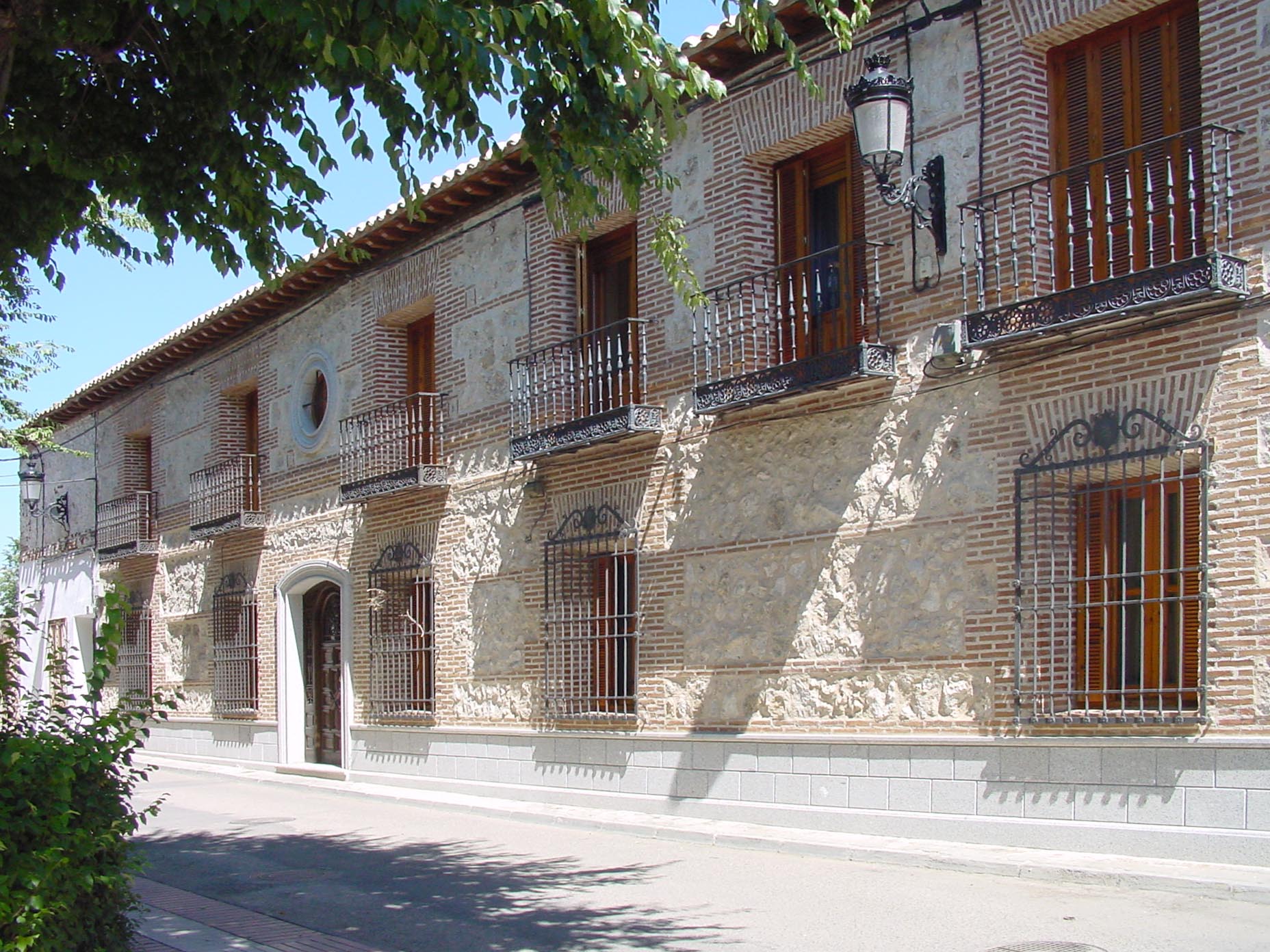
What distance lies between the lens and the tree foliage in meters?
6.30

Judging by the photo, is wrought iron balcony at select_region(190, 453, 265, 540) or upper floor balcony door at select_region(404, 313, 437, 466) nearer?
upper floor balcony door at select_region(404, 313, 437, 466)

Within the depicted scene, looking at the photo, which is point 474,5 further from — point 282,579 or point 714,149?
point 282,579

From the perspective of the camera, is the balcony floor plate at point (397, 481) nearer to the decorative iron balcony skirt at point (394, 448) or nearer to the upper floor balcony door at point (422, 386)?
the decorative iron balcony skirt at point (394, 448)

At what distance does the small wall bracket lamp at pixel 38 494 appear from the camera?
85.9 ft

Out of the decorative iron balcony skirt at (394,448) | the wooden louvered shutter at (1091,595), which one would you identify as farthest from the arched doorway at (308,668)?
the wooden louvered shutter at (1091,595)

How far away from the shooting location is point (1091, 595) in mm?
8969

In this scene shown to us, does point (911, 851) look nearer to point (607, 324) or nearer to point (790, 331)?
point (790, 331)

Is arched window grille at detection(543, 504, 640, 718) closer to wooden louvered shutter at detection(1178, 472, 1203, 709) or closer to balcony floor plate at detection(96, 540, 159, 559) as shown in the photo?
wooden louvered shutter at detection(1178, 472, 1203, 709)

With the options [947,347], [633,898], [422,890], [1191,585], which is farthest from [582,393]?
[1191,585]

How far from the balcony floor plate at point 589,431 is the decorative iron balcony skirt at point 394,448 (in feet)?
6.51

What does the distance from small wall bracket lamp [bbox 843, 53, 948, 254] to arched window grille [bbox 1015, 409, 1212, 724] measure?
1919 millimetres

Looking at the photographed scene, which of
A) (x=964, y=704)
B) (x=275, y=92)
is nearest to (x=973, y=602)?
(x=964, y=704)

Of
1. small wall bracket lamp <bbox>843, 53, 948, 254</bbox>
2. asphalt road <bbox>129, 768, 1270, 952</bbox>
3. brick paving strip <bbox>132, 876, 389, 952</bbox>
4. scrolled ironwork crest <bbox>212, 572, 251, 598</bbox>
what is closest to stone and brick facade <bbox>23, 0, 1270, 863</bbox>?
small wall bracket lamp <bbox>843, 53, 948, 254</bbox>

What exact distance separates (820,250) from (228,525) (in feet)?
36.2
